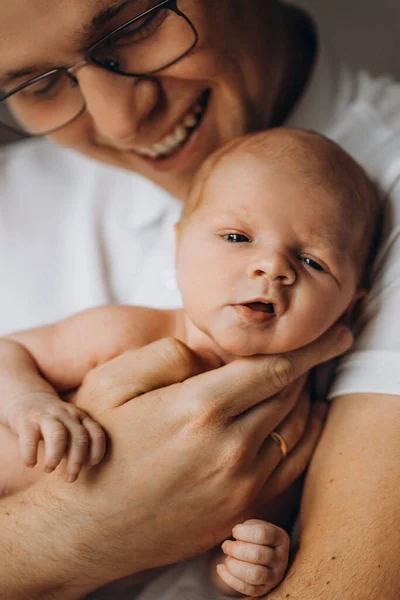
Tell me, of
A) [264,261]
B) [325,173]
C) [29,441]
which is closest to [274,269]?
[264,261]

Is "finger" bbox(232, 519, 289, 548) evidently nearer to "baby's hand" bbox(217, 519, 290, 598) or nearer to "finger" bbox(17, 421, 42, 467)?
"baby's hand" bbox(217, 519, 290, 598)

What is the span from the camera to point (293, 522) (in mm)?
1443

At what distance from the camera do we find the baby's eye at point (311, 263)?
4.14ft

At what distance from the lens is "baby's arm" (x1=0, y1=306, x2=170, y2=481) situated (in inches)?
47.0

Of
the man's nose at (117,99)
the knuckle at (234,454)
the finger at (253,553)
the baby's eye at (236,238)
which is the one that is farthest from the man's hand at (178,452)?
the man's nose at (117,99)

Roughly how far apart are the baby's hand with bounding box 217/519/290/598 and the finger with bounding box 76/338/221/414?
1.04ft

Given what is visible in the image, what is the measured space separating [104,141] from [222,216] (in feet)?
2.11

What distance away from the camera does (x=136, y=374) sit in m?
1.28

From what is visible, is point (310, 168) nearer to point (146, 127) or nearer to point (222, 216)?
point (222, 216)

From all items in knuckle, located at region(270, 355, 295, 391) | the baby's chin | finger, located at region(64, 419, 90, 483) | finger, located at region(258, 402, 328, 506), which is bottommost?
finger, located at region(258, 402, 328, 506)

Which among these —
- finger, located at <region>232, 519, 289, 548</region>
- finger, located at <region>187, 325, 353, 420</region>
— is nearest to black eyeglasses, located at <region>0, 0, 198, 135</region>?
finger, located at <region>187, 325, 353, 420</region>

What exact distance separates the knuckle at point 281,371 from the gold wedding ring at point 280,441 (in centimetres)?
11

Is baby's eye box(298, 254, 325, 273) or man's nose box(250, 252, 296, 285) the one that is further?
baby's eye box(298, 254, 325, 273)

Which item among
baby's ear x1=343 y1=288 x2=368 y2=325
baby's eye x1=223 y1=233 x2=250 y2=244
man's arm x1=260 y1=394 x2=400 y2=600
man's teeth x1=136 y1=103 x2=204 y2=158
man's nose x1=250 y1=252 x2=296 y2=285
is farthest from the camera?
man's teeth x1=136 y1=103 x2=204 y2=158
